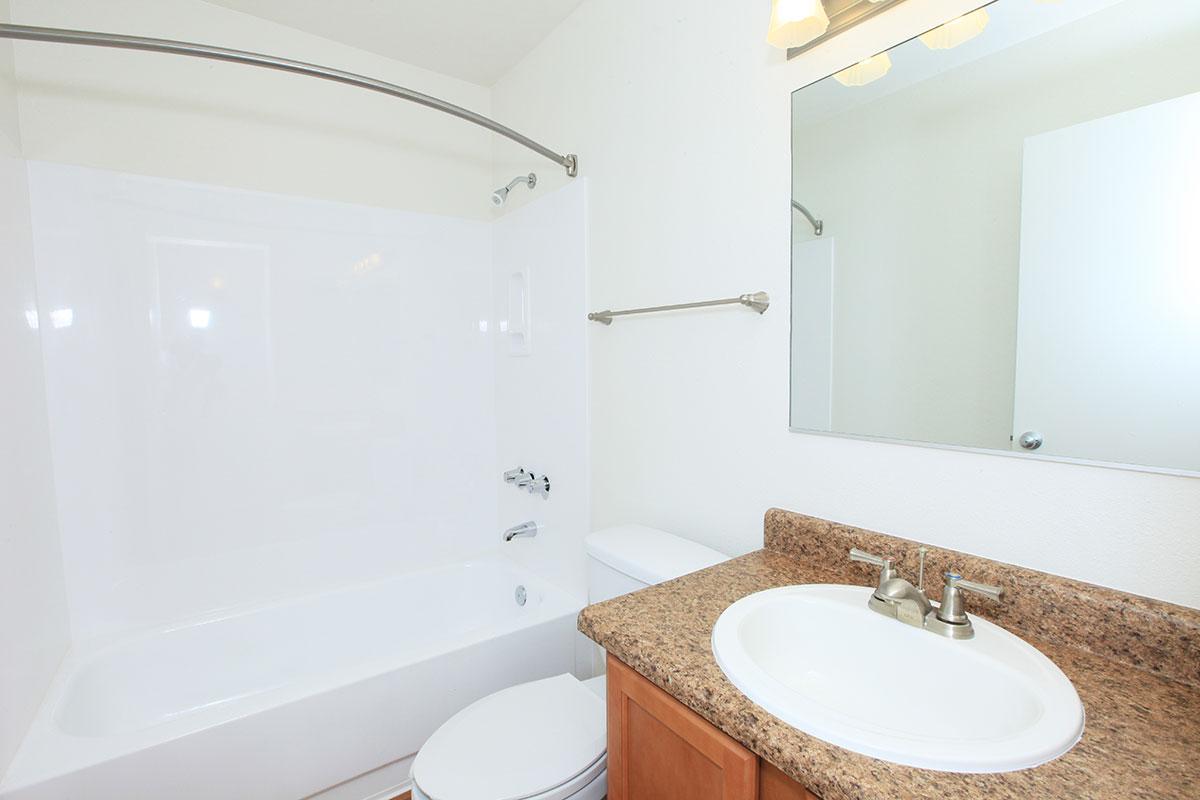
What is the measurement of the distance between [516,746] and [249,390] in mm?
1625

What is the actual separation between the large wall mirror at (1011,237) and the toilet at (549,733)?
515 millimetres

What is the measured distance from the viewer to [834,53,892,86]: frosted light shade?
1.08 m

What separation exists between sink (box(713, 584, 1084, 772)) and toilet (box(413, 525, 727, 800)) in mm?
359

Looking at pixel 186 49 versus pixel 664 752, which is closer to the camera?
pixel 664 752

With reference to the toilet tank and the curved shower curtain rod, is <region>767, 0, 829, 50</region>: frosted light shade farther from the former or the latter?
the toilet tank

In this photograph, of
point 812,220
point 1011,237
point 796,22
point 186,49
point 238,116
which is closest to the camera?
point 1011,237

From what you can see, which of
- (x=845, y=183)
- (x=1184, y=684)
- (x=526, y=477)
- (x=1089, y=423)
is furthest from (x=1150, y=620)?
(x=526, y=477)

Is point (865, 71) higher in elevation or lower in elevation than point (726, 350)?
higher

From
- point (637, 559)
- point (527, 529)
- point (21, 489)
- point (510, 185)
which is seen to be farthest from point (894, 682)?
point (21, 489)

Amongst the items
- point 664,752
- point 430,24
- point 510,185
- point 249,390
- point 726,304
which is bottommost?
point 664,752

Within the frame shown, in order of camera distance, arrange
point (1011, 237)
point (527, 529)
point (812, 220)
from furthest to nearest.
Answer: point (527, 529), point (812, 220), point (1011, 237)

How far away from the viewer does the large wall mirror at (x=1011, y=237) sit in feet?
2.53

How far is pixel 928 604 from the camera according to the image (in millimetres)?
870

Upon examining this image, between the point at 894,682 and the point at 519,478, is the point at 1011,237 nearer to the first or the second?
the point at 894,682
